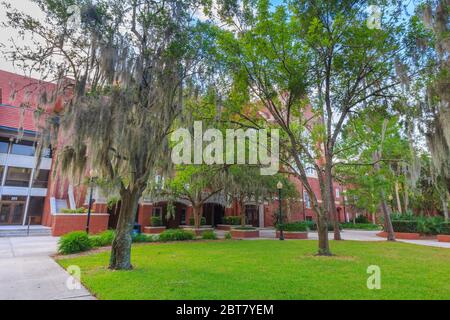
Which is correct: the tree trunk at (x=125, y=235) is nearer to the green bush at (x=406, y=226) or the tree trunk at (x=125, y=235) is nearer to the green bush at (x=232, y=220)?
the green bush at (x=406, y=226)

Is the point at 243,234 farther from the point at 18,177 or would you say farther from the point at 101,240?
the point at 18,177

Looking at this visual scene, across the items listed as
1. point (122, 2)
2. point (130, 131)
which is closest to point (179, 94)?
point (130, 131)

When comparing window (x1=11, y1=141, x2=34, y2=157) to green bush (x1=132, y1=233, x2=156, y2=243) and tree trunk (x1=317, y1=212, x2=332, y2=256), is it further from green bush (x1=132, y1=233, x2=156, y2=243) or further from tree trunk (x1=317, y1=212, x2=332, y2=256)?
tree trunk (x1=317, y1=212, x2=332, y2=256)

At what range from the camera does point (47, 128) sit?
23.7 ft

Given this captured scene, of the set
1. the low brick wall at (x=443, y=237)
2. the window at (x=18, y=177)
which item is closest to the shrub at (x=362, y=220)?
the low brick wall at (x=443, y=237)

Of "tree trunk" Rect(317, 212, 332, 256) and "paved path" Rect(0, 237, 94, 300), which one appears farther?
"tree trunk" Rect(317, 212, 332, 256)

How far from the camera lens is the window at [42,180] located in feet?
73.4

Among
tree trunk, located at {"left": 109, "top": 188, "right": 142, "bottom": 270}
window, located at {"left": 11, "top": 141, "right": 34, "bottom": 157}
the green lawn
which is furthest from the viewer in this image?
window, located at {"left": 11, "top": 141, "right": 34, "bottom": 157}

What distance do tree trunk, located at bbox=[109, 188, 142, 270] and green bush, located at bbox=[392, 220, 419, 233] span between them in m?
21.2

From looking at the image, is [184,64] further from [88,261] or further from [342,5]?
[88,261]

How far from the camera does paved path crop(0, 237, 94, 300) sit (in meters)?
5.12

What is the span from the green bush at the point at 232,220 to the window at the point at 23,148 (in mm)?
19614

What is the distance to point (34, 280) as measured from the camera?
6.36 meters

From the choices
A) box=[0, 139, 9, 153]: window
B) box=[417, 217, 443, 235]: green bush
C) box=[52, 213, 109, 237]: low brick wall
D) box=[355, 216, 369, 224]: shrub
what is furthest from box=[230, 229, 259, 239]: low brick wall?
box=[355, 216, 369, 224]: shrub
